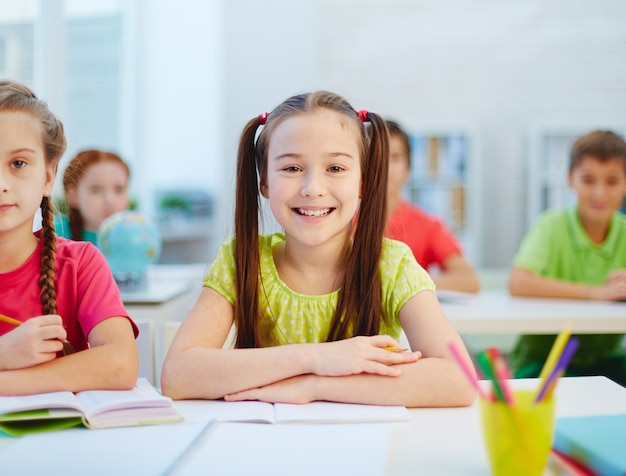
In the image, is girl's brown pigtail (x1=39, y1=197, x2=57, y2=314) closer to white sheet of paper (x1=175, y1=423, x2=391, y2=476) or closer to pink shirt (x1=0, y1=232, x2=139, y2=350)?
pink shirt (x1=0, y1=232, x2=139, y2=350)

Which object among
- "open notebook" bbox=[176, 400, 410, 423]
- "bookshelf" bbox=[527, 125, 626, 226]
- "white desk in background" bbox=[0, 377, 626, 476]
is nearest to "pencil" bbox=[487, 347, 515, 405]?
"white desk in background" bbox=[0, 377, 626, 476]

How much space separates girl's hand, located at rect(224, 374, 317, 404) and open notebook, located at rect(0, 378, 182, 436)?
0.44 feet

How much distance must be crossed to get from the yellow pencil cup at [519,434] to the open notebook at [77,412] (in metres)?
0.45

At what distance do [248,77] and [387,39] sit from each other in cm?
122

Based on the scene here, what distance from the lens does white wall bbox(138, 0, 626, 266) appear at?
19.2 feet

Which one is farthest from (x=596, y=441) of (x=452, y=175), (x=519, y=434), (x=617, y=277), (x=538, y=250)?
(x=452, y=175)

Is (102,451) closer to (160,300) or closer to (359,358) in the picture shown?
(359,358)

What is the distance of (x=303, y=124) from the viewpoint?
4.53 ft

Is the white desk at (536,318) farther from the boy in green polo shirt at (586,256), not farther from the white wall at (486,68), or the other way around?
the white wall at (486,68)

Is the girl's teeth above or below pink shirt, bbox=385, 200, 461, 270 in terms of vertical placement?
above

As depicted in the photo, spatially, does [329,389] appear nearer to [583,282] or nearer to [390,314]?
[390,314]

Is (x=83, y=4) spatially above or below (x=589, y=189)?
above

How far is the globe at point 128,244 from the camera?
247 centimetres

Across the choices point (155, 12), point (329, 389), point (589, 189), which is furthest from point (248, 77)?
point (329, 389)
